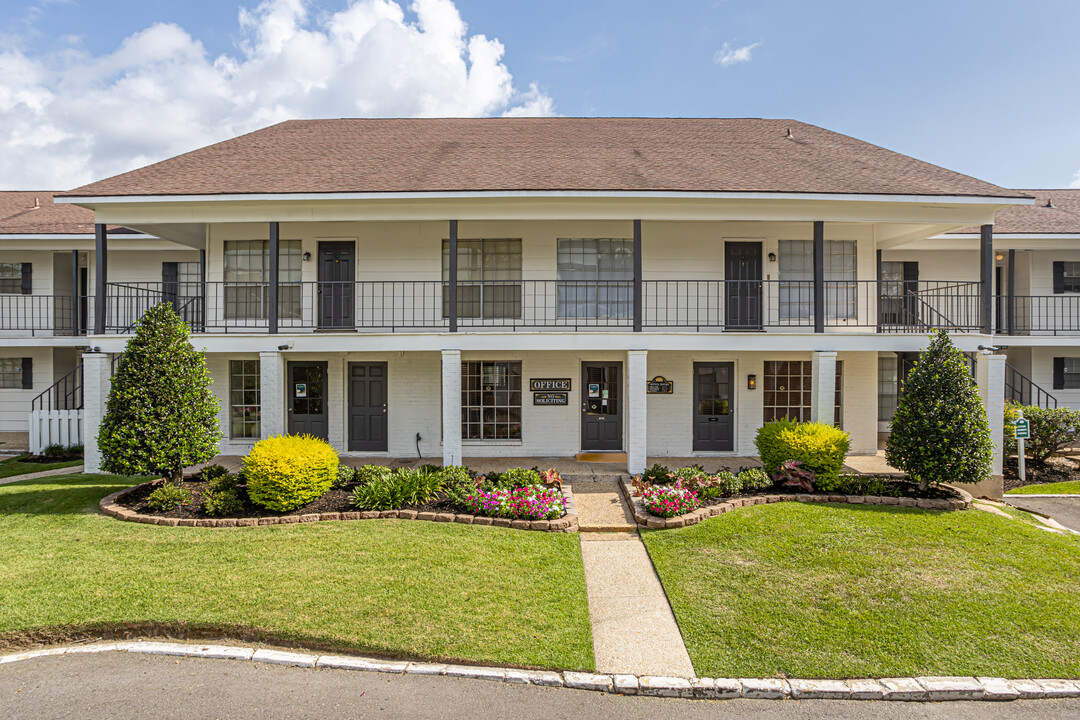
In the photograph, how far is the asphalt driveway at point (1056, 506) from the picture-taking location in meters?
9.60

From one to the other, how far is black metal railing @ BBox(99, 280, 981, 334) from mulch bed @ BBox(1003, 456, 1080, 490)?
11.4 feet

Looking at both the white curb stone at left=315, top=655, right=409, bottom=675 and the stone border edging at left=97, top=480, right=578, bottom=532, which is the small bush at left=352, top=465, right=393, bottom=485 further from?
the white curb stone at left=315, top=655, right=409, bottom=675

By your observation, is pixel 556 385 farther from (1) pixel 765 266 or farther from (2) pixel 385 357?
(1) pixel 765 266

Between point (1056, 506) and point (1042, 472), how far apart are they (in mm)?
2925

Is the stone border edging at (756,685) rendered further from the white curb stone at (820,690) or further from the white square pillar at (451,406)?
the white square pillar at (451,406)

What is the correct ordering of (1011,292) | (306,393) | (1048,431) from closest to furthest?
(1048,431), (306,393), (1011,292)

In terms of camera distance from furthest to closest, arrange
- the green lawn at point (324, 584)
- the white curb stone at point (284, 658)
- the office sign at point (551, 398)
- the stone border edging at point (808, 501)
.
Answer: the office sign at point (551, 398) < the stone border edging at point (808, 501) < the green lawn at point (324, 584) < the white curb stone at point (284, 658)

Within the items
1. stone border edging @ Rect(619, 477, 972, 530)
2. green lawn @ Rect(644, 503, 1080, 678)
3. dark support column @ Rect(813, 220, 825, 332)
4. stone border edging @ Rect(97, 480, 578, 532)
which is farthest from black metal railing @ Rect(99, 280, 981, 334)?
green lawn @ Rect(644, 503, 1080, 678)

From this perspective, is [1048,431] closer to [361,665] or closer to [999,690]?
[999,690]

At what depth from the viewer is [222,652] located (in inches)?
208

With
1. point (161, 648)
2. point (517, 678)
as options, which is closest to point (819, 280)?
point (517, 678)

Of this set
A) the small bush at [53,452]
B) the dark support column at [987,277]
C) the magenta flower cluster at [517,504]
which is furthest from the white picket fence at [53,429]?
the dark support column at [987,277]

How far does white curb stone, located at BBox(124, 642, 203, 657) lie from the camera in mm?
5316

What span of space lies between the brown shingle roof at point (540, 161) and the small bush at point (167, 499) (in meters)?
5.96
